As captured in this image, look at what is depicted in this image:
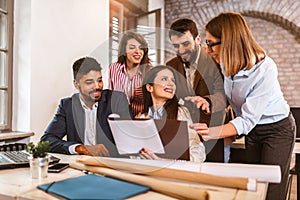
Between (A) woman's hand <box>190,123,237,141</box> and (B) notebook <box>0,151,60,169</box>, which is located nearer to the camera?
(B) notebook <box>0,151,60,169</box>

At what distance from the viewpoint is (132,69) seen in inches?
62.4

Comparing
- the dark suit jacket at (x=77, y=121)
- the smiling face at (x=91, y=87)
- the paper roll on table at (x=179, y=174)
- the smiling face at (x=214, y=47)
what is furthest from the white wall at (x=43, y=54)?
the paper roll on table at (x=179, y=174)

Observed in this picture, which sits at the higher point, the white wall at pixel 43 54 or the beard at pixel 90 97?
the white wall at pixel 43 54

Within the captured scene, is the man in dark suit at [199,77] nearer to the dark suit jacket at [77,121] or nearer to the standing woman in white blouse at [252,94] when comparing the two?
the standing woman in white blouse at [252,94]

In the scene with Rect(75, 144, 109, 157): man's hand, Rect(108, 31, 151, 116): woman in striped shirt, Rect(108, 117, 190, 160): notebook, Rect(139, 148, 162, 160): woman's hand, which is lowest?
Rect(75, 144, 109, 157): man's hand

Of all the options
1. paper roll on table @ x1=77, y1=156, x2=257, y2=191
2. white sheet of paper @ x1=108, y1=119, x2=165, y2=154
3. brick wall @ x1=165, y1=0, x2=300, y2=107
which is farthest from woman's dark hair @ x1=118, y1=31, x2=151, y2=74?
brick wall @ x1=165, y1=0, x2=300, y2=107

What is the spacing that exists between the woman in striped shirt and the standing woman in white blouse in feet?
1.06

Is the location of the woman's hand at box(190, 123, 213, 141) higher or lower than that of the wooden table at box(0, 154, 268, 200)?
higher

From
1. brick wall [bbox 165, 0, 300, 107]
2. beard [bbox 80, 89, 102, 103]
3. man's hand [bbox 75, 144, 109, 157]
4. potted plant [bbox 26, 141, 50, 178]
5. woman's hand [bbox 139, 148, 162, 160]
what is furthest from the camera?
brick wall [bbox 165, 0, 300, 107]

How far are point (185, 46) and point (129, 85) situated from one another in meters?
0.33

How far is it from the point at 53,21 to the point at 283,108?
188 centimetres

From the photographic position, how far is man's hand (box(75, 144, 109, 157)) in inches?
59.3

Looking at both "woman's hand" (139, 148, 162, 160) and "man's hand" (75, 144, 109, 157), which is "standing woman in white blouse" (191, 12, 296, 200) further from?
"man's hand" (75, 144, 109, 157)

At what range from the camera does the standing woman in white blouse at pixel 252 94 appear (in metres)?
1.39
